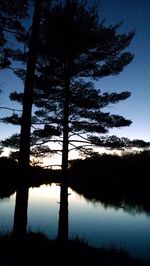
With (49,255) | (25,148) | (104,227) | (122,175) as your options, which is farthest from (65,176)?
(122,175)

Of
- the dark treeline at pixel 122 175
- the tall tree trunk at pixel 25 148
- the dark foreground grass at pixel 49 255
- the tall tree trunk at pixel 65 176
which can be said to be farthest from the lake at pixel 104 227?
the dark treeline at pixel 122 175

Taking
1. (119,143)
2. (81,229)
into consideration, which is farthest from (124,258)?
(81,229)

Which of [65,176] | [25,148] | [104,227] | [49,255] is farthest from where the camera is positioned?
[104,227]

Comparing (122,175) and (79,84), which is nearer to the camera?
(79,84)

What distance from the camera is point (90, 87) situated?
13680 millimetres

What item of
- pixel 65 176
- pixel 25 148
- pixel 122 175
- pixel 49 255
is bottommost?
pixel 49 255

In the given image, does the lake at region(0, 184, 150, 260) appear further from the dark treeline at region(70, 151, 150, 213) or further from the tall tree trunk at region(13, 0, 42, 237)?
the dark treeline at region(70, 151, 150, 213)

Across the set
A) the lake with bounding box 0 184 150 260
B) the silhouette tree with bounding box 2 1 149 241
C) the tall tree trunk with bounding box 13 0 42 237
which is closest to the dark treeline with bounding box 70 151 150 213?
the lake with bounding box 0 184 150 260

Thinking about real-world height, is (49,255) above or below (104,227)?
above

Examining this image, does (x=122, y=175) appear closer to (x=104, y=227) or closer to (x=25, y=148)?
(x=104, y=227)

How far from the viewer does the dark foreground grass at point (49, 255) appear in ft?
26.7

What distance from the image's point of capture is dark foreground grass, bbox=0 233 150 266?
814 centimetres

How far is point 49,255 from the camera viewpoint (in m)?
9.38

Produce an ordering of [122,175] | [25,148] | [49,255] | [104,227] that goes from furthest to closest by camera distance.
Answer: [122,175] < [104,227] < [49,255] < [25,148]
